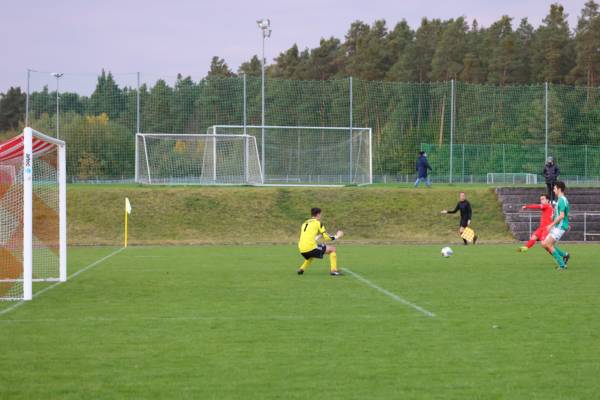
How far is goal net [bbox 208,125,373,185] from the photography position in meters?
39.3

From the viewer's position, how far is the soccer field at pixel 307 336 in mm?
7637

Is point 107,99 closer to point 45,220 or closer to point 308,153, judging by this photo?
point 45,220

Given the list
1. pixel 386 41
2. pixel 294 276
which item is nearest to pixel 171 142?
pixel 294 276

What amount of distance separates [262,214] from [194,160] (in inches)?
213

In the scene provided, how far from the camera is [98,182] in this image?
3850cm

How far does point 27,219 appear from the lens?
1415 centimetres

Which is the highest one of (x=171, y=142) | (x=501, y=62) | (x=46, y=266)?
(x=501, y=62)

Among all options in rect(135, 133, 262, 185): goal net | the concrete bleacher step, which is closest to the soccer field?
the concrete bleacher step

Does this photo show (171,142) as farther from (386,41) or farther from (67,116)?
(386,41)

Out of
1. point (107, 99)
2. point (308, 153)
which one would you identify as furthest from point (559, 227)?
point (107, 99)

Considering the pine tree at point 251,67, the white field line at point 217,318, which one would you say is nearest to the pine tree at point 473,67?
the pine tree at point 251,67

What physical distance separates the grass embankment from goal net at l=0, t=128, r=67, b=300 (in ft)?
7.43

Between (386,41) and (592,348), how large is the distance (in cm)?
8009

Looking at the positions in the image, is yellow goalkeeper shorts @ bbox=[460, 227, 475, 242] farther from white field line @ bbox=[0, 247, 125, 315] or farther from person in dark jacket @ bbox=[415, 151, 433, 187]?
white field line @ bbox=[0, 247, 125, 315]
